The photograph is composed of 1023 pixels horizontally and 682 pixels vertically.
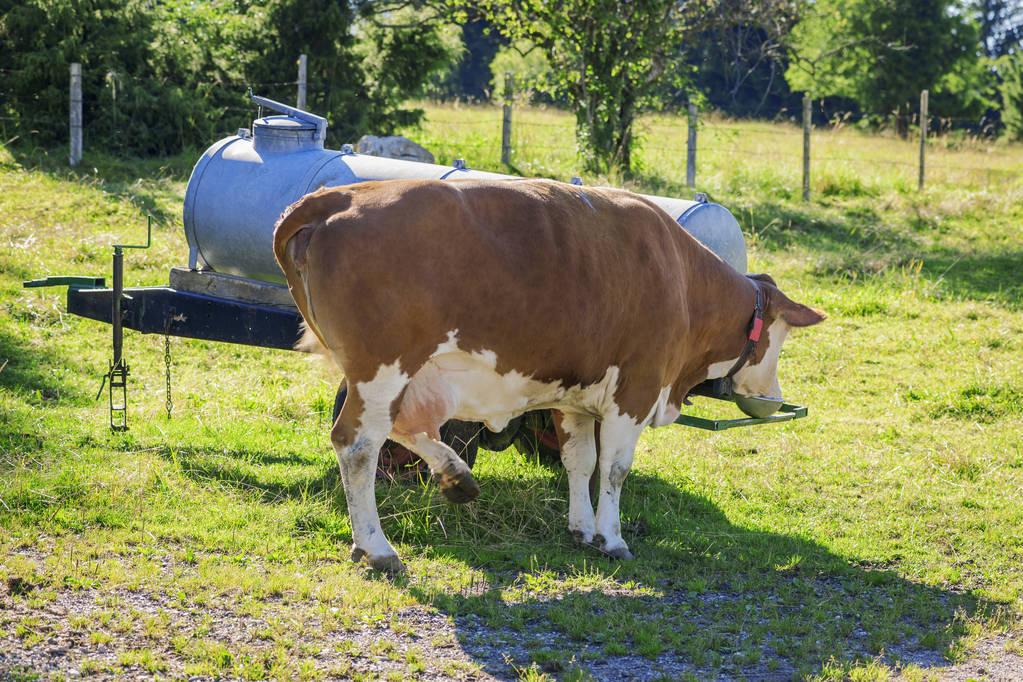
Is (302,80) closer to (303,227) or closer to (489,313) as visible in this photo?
(303,227)

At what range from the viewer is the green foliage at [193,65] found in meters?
16.7

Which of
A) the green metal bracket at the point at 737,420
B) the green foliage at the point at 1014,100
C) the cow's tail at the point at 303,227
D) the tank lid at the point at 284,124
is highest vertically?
the green foliage at the point at 1014,100

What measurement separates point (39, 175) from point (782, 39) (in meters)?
11.4

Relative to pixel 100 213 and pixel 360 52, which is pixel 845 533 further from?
pixel 360 52

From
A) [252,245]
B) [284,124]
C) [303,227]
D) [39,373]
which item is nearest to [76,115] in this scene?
[39,373]

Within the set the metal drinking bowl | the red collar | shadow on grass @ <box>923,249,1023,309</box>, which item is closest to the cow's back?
the red collar

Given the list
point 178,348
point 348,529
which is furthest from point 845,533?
point 178,348

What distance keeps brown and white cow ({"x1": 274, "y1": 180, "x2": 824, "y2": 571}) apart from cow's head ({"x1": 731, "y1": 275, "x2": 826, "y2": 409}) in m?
0.66

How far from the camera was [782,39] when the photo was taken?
1991cm

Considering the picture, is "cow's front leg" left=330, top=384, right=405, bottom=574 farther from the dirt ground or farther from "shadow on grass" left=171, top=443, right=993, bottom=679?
the dirt ground

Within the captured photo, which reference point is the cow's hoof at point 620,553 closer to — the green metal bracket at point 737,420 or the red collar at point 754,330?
the green metal bracket at point 737,420

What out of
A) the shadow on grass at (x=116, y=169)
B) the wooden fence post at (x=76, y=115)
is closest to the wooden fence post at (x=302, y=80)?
the shadow on grass at (x=116, y=169)

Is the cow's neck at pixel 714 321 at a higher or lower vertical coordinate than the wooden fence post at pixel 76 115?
lower

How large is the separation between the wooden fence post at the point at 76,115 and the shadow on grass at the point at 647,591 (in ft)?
32.1
